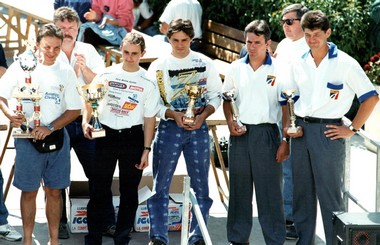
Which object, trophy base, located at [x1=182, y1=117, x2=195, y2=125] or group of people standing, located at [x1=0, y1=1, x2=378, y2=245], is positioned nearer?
group of people standing, located at [x1=0, y1=1, x2=378, y2=245]

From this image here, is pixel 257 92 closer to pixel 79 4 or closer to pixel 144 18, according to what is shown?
pixel 79 4

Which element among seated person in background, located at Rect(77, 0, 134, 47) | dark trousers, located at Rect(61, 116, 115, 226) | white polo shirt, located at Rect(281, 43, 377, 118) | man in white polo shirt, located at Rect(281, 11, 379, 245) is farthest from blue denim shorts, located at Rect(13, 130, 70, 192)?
seated person in background, located at Rect(77, 0, 134, 47)

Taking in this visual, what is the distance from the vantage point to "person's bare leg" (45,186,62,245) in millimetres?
7164

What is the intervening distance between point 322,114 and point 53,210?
6.87 feet

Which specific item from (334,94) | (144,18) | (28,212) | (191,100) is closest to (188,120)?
(191,100)

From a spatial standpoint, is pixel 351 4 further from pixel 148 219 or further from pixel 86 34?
pixel 148 219

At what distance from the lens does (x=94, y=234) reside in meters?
7.27

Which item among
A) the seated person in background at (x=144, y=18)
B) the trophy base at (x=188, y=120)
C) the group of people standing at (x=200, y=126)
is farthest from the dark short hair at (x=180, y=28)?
the seated person in background at (x=144, y=18)

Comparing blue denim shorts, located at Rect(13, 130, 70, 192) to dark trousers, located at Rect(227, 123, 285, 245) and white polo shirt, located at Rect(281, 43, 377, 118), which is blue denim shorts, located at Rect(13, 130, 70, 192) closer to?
dark trousers, located at Rect(227, 123, 285, 245)

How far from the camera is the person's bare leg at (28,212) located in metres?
7.09

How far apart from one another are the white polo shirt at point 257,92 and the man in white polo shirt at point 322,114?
128mm

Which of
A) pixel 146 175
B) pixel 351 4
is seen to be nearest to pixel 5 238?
pixel 146 175

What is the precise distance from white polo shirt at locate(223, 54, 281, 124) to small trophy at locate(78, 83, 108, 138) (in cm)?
100

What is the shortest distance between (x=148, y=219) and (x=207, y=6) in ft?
18.9
